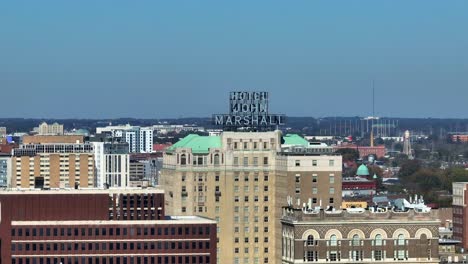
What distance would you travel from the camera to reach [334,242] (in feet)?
565

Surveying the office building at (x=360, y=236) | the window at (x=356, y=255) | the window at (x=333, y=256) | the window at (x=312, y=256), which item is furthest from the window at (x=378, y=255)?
the window at (x=312, y=256)

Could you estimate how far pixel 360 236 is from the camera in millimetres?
172750

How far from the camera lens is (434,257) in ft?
570

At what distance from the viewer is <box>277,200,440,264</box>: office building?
563 feet

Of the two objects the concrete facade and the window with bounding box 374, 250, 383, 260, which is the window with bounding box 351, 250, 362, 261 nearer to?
the concrete facade

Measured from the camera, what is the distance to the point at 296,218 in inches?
6821

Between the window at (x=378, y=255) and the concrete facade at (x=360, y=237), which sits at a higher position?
the concrete facade at (x=360, y=237)

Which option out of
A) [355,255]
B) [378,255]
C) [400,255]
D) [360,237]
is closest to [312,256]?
[355,255]

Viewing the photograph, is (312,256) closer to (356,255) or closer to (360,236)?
(356,255)

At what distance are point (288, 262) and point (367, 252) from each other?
6.10m

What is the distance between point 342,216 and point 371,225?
2347 millimetres

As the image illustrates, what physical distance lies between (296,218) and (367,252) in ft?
19.7

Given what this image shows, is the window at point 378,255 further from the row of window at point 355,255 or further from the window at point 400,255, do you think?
the window at point 400,255

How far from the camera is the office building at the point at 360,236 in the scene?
563 feet
